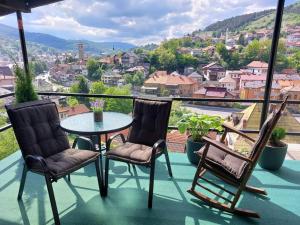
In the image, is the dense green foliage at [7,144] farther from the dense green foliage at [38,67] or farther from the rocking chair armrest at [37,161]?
the rocking chair armrest at [37,161]

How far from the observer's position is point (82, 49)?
3.59 meters

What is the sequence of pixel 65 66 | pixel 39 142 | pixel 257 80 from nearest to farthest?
pixel 39 142
pixel 257 80
pixel 65 66

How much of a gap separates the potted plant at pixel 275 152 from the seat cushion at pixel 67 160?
2118mm

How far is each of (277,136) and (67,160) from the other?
100 inches

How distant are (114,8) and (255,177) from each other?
3259 mm

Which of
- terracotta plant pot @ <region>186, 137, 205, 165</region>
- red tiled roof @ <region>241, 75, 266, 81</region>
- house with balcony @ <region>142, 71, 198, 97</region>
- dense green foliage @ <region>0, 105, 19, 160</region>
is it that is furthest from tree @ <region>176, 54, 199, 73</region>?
dense green foliage @ <region>0, 105, 19, 160</region>

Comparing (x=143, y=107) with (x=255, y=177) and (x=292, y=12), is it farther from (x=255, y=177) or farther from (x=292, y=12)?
(x=292, y=12)

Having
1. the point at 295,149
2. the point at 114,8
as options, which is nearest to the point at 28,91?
the point at 114,8

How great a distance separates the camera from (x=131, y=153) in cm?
230

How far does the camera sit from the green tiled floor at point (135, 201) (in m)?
2.00

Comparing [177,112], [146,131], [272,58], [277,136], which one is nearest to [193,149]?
[177,112]

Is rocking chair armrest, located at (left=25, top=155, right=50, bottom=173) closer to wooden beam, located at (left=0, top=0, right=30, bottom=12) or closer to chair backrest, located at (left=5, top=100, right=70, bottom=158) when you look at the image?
chair backrest, located at (left=5, top=100, right=70, bottom=158)

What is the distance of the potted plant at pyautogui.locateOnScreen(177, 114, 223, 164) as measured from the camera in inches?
112

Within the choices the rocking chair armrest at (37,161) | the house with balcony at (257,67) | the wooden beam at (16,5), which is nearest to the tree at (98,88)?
the wooden beam at (16,5)
